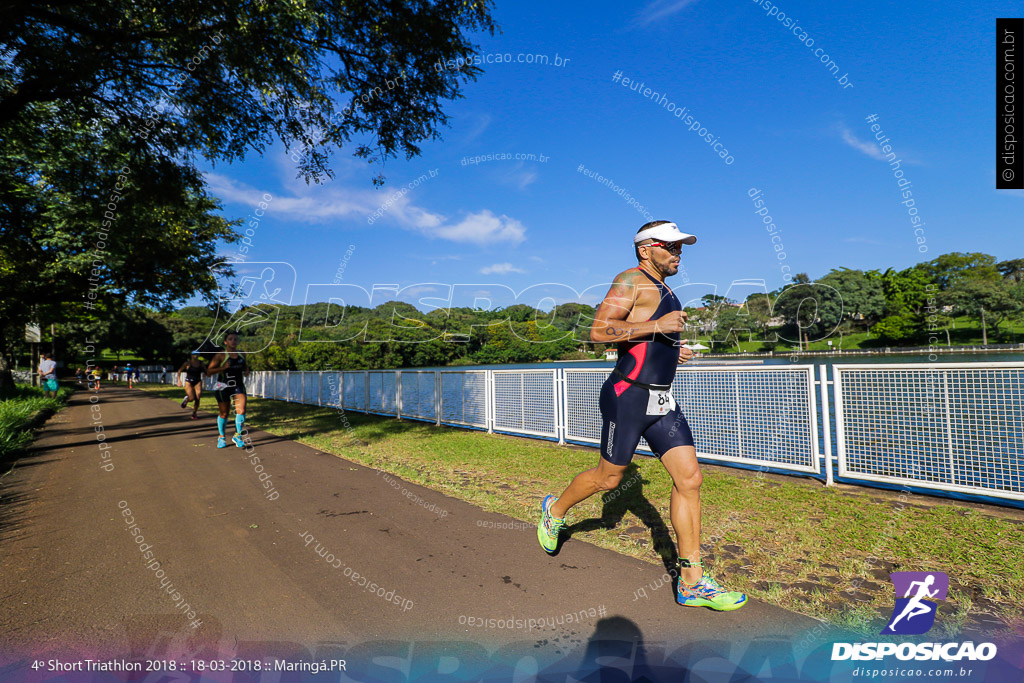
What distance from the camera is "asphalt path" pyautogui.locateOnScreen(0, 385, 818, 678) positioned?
251cm

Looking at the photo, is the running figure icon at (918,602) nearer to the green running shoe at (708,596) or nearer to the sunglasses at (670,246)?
the green running shoe at (708,596)

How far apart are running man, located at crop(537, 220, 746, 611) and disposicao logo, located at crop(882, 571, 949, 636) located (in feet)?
2.59

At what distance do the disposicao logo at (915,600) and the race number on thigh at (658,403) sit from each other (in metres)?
1.54

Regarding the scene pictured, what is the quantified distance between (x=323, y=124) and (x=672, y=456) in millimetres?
8988

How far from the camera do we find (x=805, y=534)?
381 cm

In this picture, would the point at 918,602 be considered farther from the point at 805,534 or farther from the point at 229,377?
the point at 229,377

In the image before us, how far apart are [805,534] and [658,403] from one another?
2.01 metres

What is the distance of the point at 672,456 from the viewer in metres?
2.92

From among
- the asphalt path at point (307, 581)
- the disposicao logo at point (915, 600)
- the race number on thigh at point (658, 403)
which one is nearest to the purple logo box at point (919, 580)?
the disposicao logo at point (915, 600)

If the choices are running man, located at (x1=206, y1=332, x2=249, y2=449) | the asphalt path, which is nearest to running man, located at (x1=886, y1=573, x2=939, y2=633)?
the asphalt path

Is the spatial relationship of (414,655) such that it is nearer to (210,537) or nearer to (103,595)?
(103,595)

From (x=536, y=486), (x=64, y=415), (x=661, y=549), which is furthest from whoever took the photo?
(x=64, y=415)

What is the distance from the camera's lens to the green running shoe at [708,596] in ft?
8.84

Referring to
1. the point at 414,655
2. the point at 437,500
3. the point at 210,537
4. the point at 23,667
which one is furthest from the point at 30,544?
the point at 414,655
